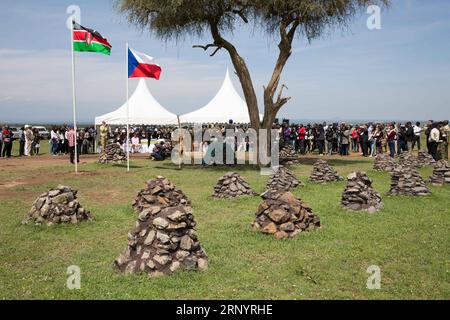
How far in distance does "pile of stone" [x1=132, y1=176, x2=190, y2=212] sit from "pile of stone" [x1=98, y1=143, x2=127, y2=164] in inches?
552

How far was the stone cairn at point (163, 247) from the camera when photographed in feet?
22.7

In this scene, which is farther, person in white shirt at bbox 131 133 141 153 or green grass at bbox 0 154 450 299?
person in white shirt at bbox 131 133 141 153

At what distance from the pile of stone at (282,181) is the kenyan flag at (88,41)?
33.9ft

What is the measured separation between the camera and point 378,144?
2966cm

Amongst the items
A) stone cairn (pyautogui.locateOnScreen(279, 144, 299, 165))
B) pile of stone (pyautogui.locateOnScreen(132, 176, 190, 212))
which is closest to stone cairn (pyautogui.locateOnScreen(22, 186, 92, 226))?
pile of stone (pyautogui.locateOnScreen(132, 176, 190, 212))

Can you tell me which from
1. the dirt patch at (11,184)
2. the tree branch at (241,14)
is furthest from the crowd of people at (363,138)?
the dirt patch at (11,184)

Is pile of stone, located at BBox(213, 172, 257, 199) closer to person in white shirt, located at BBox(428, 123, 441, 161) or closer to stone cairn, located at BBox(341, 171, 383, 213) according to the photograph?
stone cairn, located at BBox(341, 171, 383, 213)

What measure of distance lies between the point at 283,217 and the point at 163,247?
3.22m

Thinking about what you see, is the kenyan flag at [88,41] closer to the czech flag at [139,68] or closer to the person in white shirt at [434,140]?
the czech flag at [139,68]

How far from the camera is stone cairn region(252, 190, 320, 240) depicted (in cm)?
921

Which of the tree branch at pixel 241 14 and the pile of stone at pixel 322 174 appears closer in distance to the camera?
the pile of stone at pixel 322 174

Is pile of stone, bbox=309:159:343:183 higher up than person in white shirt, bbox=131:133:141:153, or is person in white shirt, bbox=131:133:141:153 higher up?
person in white shirt, bbox=131:133:141:153

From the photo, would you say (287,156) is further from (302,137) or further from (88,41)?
(88,41)

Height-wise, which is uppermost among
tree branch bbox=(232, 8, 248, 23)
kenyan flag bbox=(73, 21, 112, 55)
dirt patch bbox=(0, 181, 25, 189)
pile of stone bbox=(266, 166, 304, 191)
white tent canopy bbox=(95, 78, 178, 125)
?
tree branch bbox=(232, 8, 248, 23)
